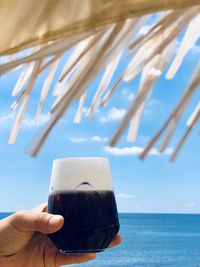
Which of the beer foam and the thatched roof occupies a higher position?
the thatched roof

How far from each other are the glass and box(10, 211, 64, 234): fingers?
15 mm

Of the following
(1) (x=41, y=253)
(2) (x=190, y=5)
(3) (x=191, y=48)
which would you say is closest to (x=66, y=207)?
(1) (x=41, y=253)

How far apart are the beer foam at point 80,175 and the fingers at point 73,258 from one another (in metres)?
0.22

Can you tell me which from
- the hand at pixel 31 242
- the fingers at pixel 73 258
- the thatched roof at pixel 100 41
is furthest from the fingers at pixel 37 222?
the thatched roof at pixel 100 41

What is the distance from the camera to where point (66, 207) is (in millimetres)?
1046

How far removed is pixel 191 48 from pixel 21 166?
129ft

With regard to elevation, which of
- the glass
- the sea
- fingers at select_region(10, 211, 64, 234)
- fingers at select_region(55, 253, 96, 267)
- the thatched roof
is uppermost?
the thatched roof

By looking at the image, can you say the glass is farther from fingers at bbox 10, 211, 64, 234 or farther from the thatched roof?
the thatched roof

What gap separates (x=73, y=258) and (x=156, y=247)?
82.1ft

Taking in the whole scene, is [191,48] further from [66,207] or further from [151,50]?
[66,207]

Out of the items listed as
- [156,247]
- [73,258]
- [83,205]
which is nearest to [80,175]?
[83,205]

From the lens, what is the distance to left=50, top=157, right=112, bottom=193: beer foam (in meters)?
1.05

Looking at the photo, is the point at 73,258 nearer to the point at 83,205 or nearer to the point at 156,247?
the point at 83,205

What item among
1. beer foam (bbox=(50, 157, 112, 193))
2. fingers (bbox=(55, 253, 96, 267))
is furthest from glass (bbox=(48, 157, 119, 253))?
fingers (bbox=(55, 253, 96, 267))
